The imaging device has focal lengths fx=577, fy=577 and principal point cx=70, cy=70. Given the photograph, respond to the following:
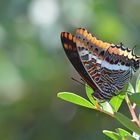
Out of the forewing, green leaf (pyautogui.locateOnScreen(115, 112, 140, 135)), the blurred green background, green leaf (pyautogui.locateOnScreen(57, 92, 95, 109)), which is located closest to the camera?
green leaf (pyautogui.locateOnScreen(115, 112, 140, 135))

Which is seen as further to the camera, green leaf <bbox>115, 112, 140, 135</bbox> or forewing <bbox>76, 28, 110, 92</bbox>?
forewing <bbox>76, 28, 110, 92</bbox>

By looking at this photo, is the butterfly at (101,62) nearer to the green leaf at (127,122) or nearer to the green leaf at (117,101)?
the green leaf at (117,101)

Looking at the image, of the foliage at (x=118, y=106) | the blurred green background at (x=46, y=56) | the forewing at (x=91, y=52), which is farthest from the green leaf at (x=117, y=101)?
the blurred green background at (x=46, y=56)

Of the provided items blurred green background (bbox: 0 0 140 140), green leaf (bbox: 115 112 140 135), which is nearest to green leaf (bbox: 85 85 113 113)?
green leaf (bbox: 115 112 140 135)

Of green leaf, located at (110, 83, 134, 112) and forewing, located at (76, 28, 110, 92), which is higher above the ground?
forewing, located at (76, 28, 110, 92)

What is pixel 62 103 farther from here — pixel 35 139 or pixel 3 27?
pixel 3 27

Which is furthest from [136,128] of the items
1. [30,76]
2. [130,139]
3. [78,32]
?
[30,76]

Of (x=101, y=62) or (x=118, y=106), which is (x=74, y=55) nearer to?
(x=101, y=62)

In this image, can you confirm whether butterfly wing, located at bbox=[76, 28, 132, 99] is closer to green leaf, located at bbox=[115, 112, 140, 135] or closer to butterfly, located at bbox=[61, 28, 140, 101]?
butterfly, located at bbox=[61, 28, 140, 101]
